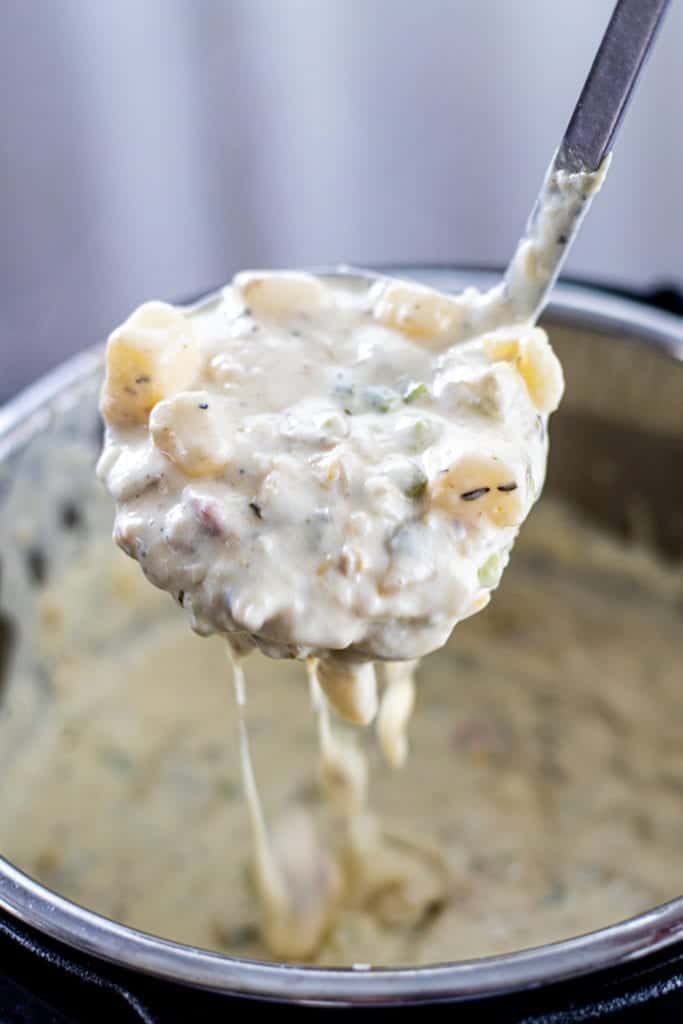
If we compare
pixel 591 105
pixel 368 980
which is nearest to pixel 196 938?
pixel 368 980

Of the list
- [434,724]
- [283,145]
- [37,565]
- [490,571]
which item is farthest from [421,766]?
[283,145]

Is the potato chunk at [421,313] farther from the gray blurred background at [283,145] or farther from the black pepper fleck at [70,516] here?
the gray blurred background at [283,145]

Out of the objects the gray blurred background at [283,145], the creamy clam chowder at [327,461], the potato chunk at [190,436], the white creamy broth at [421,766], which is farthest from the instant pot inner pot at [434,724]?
the gray blurred background at [283,145]

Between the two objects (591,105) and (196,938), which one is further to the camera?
(196,938)

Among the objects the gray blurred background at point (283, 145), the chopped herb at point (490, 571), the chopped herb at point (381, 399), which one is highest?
the chopped herb at point (381, 399)

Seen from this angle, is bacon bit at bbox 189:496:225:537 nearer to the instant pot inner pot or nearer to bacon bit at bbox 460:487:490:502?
bacon bit at bbox 460:487:490:502

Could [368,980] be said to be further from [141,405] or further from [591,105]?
[591,105]

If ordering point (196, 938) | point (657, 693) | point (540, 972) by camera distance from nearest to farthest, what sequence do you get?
point (540, 972)
point (196, 938)
point (657, 693)
